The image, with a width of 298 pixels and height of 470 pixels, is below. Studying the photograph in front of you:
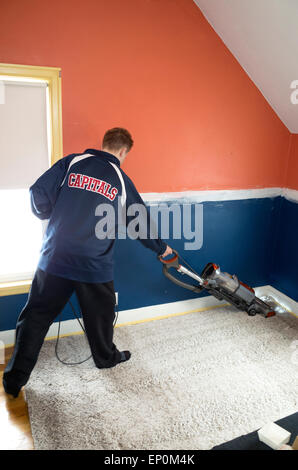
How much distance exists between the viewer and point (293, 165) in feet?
10.3

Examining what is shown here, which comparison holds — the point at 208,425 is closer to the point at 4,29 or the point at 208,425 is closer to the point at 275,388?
the point at 275,388

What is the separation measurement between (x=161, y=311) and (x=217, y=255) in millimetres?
648

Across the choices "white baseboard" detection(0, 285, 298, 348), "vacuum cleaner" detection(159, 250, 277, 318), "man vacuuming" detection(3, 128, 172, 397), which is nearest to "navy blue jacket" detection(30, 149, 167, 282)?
"man vacuuming" detection(3, 128, 172, 397)

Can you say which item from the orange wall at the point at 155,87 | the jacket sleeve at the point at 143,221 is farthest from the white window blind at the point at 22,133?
the jacket sleeve at the point at 143,221

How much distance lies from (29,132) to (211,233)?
61.2 inches

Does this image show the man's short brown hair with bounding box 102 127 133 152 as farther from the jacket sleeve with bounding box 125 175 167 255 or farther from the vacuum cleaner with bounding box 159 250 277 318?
the vacuum cleaner with bounding box 159 250 277 318

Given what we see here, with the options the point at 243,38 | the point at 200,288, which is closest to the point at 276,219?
the point at 200,288

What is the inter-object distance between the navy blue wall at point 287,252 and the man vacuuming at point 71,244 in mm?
1706

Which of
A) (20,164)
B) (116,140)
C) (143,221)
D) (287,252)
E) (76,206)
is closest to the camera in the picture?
(76,206)

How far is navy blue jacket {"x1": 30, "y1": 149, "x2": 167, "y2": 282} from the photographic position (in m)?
1.91

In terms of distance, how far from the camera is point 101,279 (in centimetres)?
203

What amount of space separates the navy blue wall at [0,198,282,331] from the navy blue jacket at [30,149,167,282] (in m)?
0.69

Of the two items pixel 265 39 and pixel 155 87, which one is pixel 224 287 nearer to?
pixel 155 87

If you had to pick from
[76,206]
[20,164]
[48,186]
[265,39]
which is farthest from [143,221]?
[265,39]
